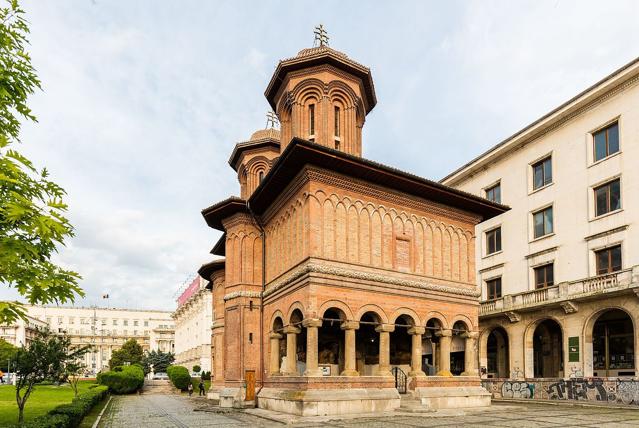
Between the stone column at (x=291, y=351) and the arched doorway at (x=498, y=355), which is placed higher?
the stone column at (x=291, y=351)

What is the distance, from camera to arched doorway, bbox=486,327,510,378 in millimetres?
36469

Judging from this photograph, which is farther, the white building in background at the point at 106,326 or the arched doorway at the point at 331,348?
the white building in background at the point at 106,326

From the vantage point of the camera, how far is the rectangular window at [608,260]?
27234mm

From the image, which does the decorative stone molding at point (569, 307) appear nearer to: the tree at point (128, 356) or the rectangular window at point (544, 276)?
the rectangular window at point (544, 276)

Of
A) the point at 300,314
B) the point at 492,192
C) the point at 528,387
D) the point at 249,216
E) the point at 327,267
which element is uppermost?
the point at 492,192

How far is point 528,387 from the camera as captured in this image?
101 ft

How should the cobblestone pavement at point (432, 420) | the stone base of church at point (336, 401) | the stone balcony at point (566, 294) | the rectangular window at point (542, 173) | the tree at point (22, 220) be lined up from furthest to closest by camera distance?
1. the rectangular window at point (542, 173)
2. the stone balcony at point (566, 294)
3. the stone base of church at point (336, 401)
4. the cobblestone pavement at point (432, 420)
5. the tree at point (22, 220)

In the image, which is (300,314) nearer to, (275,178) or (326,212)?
(326,212)

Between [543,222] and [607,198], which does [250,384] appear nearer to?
[543,222]

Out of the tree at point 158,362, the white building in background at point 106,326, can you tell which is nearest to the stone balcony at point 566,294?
the tree at point 158,362

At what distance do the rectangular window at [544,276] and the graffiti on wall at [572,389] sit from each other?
5802 millimetres

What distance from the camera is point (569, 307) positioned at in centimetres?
2852

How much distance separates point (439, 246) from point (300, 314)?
25.1 feet

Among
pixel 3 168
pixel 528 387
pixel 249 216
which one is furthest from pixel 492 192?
pixel 3 168
